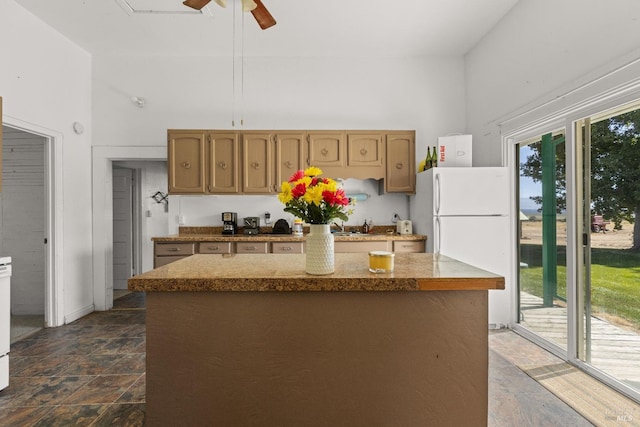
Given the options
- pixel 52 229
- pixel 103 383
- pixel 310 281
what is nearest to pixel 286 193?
pixel 310 281

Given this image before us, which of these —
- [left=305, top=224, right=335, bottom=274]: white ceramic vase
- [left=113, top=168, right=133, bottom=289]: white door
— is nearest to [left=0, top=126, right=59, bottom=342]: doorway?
[left=113, top=168, right=133, bottom=289]: white door

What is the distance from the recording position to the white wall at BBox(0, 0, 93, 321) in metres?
3.20

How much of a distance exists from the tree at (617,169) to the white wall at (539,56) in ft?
1.25

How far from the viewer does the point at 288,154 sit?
4.13m

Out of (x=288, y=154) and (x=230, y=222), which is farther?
(x=230, y=222)

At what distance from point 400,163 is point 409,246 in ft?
3.37

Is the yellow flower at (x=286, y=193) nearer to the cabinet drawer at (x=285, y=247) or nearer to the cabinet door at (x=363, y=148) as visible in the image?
the cabinet drawer at (x=285, y=247)

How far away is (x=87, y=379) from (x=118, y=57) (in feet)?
12.5

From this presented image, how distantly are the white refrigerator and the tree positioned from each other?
3.16 feet

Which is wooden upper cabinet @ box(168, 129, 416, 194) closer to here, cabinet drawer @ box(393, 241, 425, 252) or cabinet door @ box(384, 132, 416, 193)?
cabinet door @ box(384, 132, 416, 193)

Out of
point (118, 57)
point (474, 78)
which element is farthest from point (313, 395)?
point (118, 57)

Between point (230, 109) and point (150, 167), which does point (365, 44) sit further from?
point (150, 167)

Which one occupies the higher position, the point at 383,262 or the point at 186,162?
the point at 186,162

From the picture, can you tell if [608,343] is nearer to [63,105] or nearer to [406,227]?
[406,227]
